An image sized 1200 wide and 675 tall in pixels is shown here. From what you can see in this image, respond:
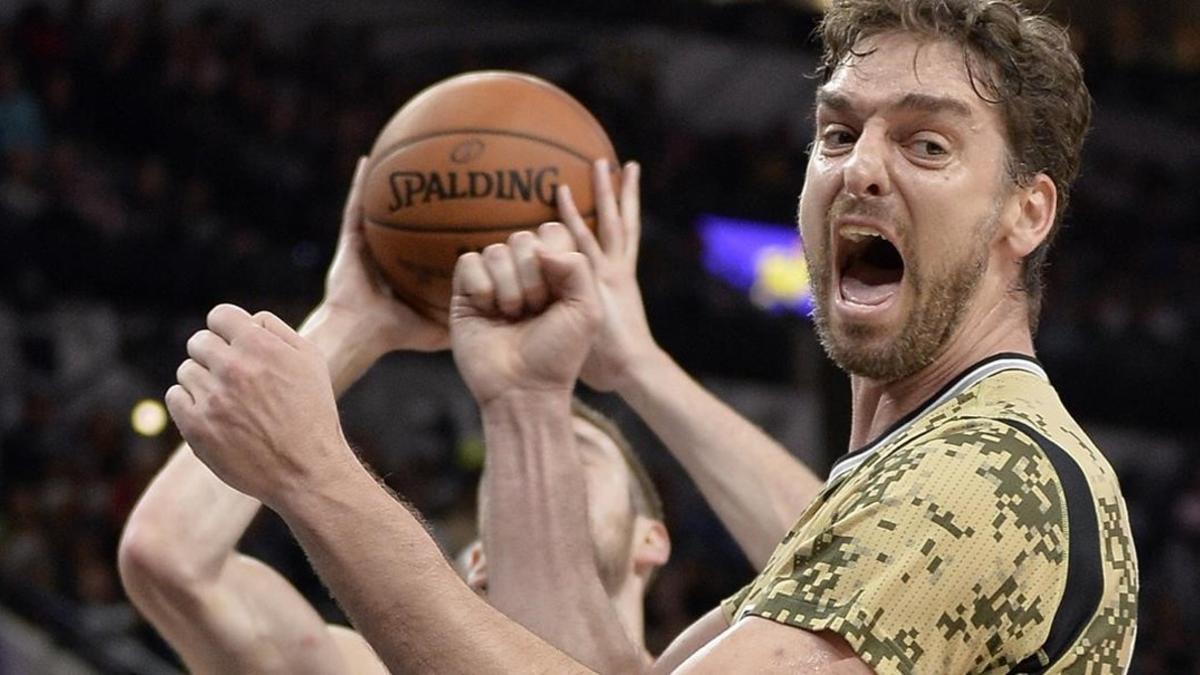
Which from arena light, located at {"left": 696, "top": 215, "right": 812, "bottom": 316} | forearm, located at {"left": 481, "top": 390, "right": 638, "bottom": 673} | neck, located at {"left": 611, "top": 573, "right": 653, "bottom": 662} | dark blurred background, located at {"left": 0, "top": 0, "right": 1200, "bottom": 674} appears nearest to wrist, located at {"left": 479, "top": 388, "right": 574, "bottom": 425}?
forearm, located at {"left": 481, "top": 390, "right": 638, "bottom": 673}

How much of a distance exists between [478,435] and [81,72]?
3301 millimetres

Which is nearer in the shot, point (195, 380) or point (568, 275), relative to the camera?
point (195, 380)

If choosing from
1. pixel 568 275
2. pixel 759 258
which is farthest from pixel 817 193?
pixel 759 258

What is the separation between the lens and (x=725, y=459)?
10.9 ft

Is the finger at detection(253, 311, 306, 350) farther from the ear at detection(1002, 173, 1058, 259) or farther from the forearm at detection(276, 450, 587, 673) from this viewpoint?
the ear at detection(1002, 173, 1058, 259)

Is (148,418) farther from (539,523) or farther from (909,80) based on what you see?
(909,80)

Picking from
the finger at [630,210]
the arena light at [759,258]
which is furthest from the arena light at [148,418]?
the finger at [630,210]

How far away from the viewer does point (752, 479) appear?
3301 mm

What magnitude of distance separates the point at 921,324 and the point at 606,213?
962 millimetres

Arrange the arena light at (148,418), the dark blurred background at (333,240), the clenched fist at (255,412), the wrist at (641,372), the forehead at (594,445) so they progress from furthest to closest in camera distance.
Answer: the arena light at (148,418)
the dark blurred background at (333,240)
the forehead at (594,445)
the wrist at (641,372)
the clenched fist at (255,412)

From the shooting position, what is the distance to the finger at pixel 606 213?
10.2 feet

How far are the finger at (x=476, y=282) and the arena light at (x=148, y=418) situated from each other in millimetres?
7074

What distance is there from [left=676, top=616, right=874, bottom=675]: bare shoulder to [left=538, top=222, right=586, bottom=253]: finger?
2.96 feet

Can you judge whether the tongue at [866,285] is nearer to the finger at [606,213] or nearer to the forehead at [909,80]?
the forehead at [909,80]
